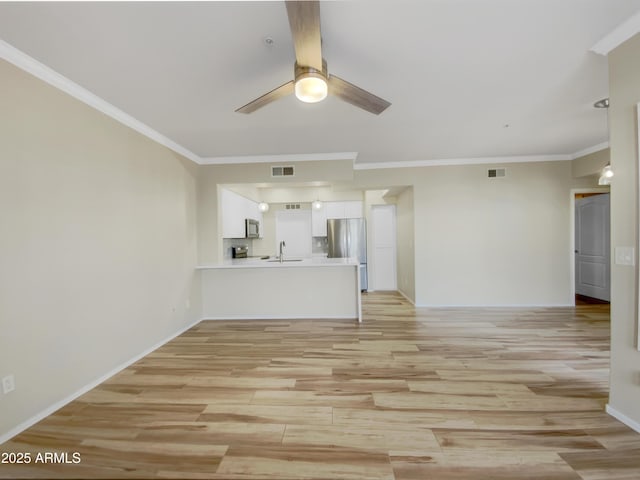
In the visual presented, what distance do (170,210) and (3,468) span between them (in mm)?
2611

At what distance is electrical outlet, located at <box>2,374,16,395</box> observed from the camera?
1724mm

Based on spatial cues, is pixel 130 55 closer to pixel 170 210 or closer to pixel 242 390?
pixel 170 210

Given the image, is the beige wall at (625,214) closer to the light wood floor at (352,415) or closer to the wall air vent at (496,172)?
the light wood floor at (352,415)

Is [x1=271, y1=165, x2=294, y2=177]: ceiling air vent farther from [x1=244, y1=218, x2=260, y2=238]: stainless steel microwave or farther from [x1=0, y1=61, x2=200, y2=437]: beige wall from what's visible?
[x1=244, y1=218, x2=260, y2=238]: stainless steel microwave

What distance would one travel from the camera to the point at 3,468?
152 centimetres

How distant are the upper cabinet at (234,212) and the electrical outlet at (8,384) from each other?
9.64 feet

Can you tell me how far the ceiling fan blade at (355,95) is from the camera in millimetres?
1770

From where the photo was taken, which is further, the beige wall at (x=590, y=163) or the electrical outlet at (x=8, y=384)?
the beige wall at (x=590, y=163)

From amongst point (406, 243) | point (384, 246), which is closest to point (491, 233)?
point (406, 243)

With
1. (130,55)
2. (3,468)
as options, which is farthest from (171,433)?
(130,55)

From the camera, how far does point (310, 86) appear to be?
5.46 ft

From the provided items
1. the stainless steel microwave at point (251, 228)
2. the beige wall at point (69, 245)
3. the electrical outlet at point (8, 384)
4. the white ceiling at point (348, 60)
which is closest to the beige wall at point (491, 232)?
the white ceiling at point (348, 60)

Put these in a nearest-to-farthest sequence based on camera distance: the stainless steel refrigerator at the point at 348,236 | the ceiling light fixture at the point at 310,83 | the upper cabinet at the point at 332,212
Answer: the ceiling light fixture at the point at 310,83, the stainless steel refrigerator at the point at 348,236, the upper cabinet at the point at 332,212

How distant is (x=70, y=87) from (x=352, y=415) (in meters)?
3.39
